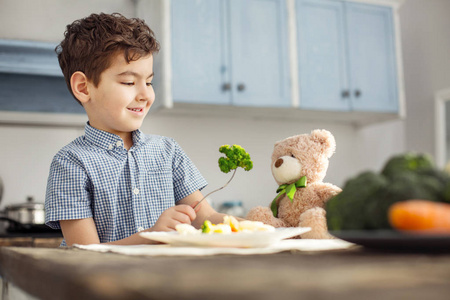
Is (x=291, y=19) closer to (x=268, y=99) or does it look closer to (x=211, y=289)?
(x=268, y=99)

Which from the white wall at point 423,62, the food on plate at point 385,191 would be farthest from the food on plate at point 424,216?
the white wall at point 423,62

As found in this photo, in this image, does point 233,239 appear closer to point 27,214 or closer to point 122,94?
point 122,94

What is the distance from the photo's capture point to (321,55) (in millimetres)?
3023

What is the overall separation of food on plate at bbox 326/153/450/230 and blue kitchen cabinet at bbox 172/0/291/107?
214 cm

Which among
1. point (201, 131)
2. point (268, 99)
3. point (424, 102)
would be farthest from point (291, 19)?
point (424, 102)

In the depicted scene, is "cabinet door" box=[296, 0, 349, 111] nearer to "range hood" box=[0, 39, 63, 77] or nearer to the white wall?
the white wall

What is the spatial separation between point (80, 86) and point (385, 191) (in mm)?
1000

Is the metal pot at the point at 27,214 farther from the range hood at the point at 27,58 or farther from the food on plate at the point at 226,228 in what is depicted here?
the food on plate at the point at 226,228

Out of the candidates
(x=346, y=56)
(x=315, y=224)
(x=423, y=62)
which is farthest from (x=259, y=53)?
(x=315, y=224)

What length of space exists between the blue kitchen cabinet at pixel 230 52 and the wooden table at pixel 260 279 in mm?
2231

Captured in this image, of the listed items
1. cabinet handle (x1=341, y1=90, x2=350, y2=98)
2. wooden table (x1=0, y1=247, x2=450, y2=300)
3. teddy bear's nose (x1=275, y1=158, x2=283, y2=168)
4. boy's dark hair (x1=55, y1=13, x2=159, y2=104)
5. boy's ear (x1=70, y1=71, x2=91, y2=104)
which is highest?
cabinet handle (x1=341, y1=90, x2=350, y2=98)

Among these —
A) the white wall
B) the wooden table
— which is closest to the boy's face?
the wooden table

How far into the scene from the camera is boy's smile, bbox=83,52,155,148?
1249 millimetres

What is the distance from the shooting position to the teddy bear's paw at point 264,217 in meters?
1.12
